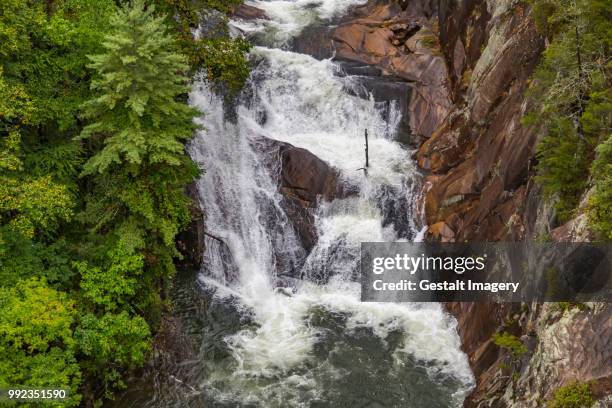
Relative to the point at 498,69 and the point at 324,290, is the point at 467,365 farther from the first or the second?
the point at 498,69

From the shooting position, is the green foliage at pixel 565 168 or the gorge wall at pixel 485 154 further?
the green foliage at pixel 565 168

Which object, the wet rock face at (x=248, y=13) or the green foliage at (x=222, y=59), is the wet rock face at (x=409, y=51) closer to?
the wet rock face at (x=248, y=13)

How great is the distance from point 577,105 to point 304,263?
1325cm

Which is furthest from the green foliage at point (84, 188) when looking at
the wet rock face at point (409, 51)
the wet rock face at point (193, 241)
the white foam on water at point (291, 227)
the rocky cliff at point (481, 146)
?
the wet rock face at point (409, 51)

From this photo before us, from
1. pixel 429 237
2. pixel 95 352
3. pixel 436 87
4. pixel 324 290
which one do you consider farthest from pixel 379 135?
pixel 95 352

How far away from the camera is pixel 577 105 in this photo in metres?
14.3

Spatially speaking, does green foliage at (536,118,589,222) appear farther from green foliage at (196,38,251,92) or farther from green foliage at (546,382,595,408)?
green foliage at (196,38,251,92)

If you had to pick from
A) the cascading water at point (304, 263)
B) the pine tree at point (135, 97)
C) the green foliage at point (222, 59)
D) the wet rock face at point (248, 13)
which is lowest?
the cascading water at point (304, 263)

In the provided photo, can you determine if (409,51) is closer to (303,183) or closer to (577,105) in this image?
(303,183)

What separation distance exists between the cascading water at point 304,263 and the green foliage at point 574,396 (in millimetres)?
6775

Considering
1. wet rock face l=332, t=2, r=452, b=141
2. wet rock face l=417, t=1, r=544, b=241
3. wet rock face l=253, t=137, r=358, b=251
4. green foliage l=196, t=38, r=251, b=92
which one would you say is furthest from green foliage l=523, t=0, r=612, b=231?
green foliage l=196, t=38, r=251, b=92

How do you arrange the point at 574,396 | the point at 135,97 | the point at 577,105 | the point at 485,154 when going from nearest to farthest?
the point at 574,396, the point at 577,105, the point at 135,97, the point at 485,154

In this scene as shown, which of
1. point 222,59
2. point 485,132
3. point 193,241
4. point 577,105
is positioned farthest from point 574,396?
point 222,59

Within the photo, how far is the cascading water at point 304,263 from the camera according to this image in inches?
718
